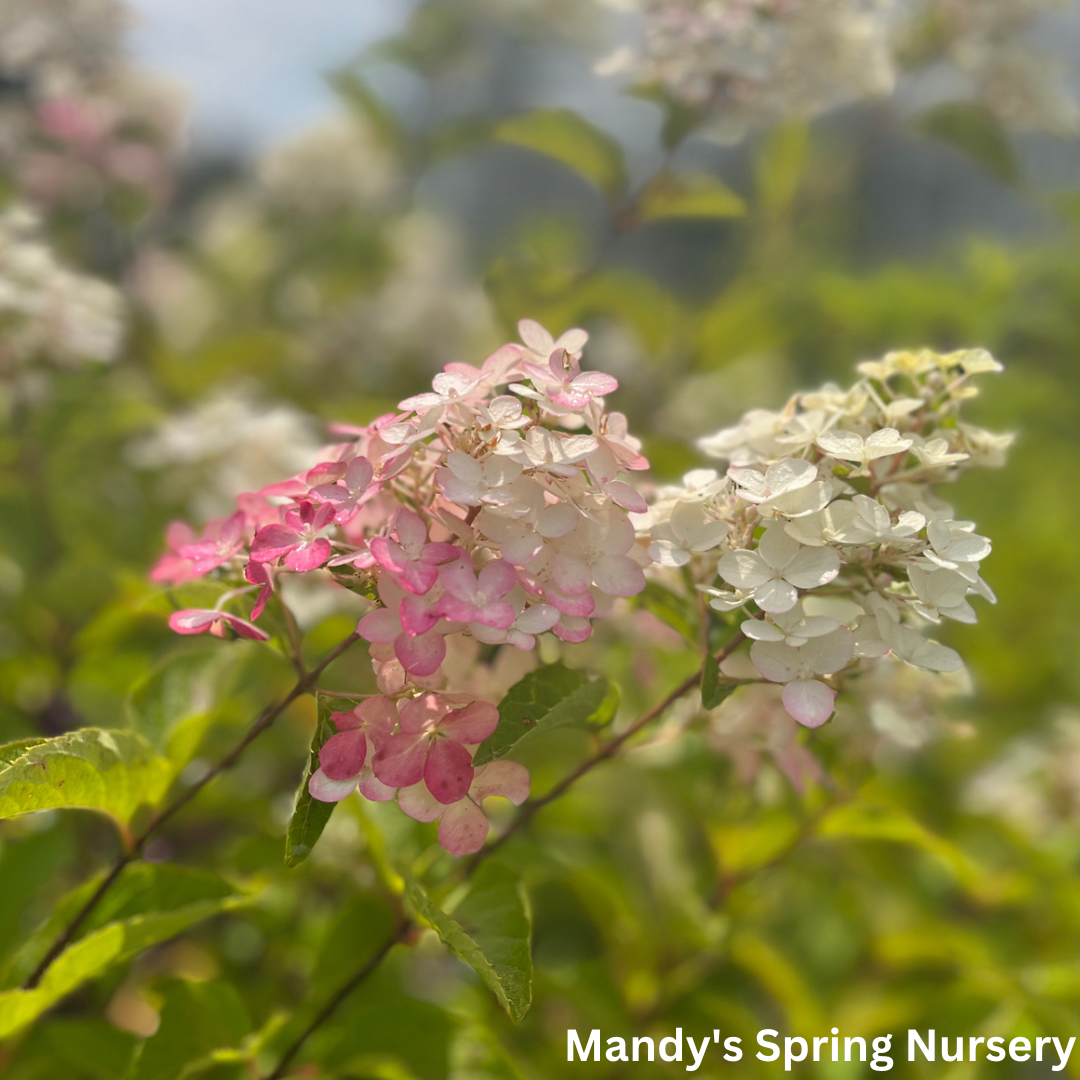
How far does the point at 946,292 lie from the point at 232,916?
121cm

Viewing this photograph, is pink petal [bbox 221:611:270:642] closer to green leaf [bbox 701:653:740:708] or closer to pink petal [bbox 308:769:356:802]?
pink petal [bbox 308:769:356:802]

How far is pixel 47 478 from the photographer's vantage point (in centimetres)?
112

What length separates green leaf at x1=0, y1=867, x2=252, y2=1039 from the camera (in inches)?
19.6

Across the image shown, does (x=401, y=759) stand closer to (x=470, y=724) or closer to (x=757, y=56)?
(x=470, y=724)

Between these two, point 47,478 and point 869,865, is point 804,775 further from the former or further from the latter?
point 47,478

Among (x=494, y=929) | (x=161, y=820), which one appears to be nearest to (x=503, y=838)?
(x=494, y=929)

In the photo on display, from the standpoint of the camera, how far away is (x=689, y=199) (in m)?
1.01

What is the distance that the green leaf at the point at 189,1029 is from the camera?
553 mm

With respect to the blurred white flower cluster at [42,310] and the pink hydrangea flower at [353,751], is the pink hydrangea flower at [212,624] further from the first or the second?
the blurred white flower cluster at [42,310]

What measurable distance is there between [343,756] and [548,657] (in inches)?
9.4

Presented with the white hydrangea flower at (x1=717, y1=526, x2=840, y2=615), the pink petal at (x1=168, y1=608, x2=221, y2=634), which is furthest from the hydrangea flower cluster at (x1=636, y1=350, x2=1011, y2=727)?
the pink petal at (x1=168, y1=608, x2=221, y2=634)

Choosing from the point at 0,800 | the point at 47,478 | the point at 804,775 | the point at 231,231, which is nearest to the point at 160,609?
the point at 0,800

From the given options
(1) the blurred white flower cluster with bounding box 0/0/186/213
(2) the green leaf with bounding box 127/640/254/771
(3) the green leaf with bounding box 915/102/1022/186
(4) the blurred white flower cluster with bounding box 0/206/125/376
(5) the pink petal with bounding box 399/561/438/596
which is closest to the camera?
(5) the pink petal with bounding box 399/561/438/596

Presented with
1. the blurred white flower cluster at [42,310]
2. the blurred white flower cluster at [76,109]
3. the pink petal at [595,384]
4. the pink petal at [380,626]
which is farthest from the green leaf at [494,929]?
the blurred white flower cluster at [76,109]
